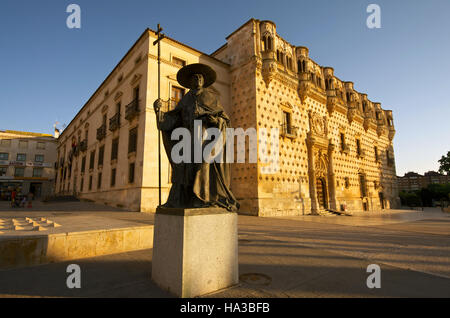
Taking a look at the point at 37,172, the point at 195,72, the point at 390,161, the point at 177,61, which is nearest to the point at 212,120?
the point at 195,72

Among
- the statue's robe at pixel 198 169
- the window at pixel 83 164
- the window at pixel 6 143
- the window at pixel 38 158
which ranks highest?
the window at pixel 6 143

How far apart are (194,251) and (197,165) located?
115 centimetres

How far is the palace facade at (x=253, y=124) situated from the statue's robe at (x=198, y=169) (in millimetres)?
9646

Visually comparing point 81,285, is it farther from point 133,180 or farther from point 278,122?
point 278,122

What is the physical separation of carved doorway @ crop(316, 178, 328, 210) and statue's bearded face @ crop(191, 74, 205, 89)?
1681 cm

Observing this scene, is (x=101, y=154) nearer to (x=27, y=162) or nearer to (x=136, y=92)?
(x=136, y=92)

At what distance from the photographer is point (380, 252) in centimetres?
434

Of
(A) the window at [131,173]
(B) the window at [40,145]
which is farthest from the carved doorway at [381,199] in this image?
(B) the window at [40,145]

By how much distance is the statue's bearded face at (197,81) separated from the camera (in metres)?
3.30

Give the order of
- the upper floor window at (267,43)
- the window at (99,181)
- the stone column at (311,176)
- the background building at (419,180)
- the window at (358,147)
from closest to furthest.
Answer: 1. the upper floor window at (267,43)
2. the stone column at (311,176)
3. the window at (99,181)
4. the window at (358,147)
5. the background building at (419,180)

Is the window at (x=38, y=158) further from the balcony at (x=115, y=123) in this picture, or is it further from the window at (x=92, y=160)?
the balcony at (x=115, y=123)

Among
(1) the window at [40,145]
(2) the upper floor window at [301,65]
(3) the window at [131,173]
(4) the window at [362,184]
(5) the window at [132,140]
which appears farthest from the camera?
(1) the window at [40,145]
